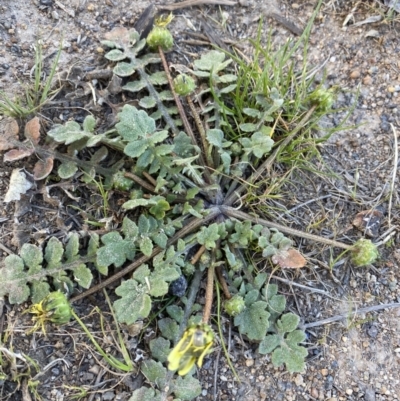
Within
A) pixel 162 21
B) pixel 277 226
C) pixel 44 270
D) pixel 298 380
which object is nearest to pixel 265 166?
pixel 277 226

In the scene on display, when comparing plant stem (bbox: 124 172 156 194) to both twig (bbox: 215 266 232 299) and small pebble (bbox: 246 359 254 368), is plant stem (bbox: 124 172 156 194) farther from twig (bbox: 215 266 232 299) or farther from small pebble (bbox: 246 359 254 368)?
small pebble (bbox: 246 359 254 368)

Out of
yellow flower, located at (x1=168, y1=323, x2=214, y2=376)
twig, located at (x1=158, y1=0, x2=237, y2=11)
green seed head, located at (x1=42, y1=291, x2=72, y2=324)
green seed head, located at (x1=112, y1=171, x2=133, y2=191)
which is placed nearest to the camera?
yellow flower, located at (x1=168, y1=323, x2=214, y2=376)

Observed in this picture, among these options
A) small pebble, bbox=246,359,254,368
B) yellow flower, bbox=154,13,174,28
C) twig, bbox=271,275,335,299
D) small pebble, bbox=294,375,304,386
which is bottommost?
small pebble, bbox=294,375,304,386

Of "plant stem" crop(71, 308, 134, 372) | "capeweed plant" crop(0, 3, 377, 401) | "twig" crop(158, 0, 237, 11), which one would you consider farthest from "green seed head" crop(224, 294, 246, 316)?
"twig" crop(158, 0, 237, 11)

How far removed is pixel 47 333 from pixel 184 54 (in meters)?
1.78

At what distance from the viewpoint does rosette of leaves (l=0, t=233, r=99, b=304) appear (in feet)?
8.43

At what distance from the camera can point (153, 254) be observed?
8.92ft

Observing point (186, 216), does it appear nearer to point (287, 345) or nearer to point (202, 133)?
point (202, 133)

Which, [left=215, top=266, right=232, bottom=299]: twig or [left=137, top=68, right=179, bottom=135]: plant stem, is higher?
[left=137, top=68, right=179, bottom=135]: plant stem

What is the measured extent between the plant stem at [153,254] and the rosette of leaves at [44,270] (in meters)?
0.07

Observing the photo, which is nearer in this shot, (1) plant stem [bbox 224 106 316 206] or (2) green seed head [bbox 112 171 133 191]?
(2) green seed head [bbox 112 171 133 191]

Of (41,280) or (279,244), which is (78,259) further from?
(279,244)

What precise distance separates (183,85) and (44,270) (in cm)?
119


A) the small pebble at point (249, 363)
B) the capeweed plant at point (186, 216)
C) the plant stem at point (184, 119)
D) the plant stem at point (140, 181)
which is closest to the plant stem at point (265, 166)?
the capeweed plant at point (186, 216)
